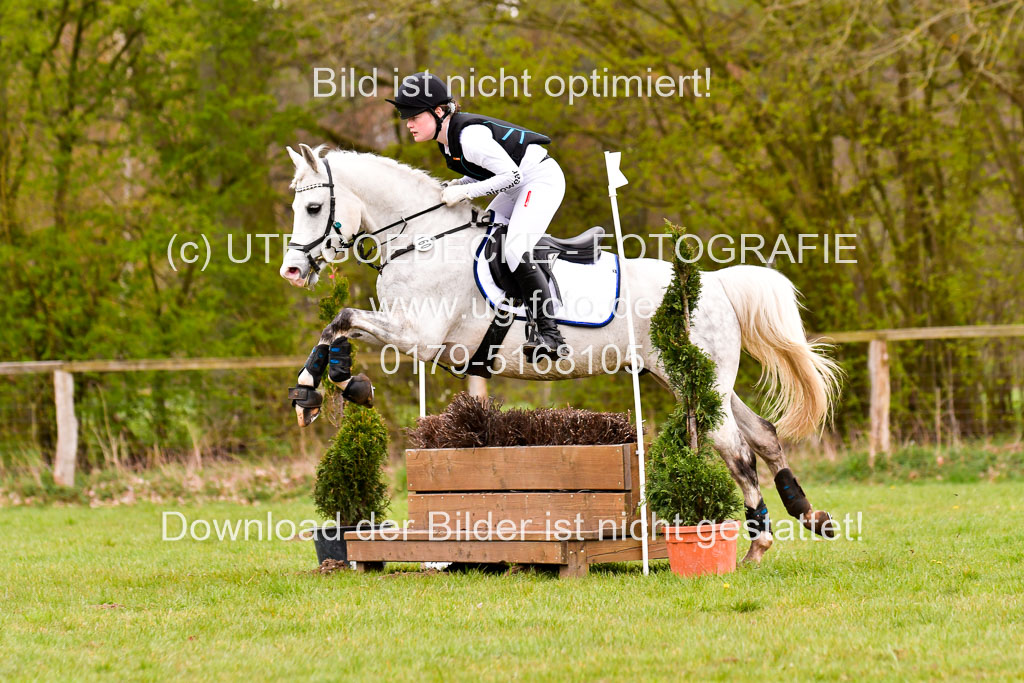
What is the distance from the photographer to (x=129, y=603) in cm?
457

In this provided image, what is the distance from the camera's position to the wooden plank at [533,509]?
4973 millimetres

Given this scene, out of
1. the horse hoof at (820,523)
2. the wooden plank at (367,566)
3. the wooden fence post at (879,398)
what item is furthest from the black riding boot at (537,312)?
the wooden fence post at (879,398)

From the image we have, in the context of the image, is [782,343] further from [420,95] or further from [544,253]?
[420,95]

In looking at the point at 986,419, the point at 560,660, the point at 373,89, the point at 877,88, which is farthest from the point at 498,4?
the point at 560,660

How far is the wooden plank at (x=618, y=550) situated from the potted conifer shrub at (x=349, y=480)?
121 cm

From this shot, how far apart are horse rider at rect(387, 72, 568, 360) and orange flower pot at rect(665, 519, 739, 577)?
1.02 meters

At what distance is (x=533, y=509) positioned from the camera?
16.6 feet

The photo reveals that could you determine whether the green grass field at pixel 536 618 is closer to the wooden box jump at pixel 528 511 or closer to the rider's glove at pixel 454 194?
the wooden box jump at pixel 528 511

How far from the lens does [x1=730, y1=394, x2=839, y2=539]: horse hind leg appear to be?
5359mm

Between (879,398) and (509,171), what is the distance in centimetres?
639

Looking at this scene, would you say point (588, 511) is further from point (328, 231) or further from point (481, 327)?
point (328, 231)

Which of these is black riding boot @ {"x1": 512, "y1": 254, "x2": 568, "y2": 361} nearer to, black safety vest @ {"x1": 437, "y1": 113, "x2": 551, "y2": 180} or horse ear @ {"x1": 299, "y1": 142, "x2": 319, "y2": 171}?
black safety vest @ {"x1": 437, "y1": 113, "x2": 551, "y2": 180}

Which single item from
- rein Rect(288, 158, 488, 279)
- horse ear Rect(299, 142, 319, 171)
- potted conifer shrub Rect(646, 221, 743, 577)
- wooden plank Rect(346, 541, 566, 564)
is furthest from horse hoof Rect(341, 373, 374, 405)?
potted conifer shrub Rect(646, 221, 743, 577)

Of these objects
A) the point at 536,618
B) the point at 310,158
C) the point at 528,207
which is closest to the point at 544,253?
the point at 528,207
